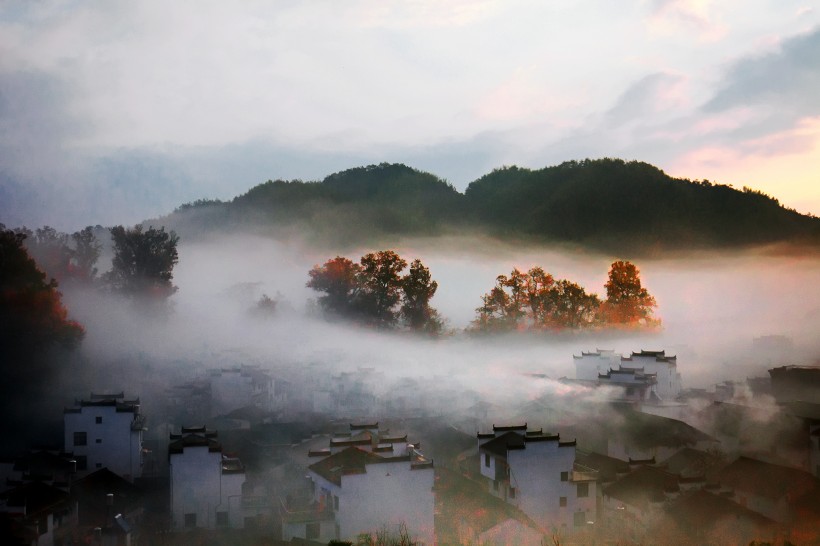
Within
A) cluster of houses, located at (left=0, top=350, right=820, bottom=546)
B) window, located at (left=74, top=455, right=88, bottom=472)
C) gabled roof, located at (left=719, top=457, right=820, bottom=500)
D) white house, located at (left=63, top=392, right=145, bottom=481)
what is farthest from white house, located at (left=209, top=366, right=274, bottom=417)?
gabled roof, located at (left=719, top=457, right=820, bottom=500)

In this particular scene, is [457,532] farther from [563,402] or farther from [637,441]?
[563,402]

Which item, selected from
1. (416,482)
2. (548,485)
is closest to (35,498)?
(416,482)

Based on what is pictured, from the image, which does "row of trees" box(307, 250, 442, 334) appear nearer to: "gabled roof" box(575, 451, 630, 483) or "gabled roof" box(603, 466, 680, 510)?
"gabled roof" box(575, 451, 630, 483)

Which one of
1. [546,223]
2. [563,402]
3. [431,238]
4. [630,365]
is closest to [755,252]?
[546,223]

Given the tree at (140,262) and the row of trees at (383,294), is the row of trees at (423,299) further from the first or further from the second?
the tree at (140,262)

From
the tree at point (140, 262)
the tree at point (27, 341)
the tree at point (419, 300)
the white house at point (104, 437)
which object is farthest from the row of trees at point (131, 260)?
the white house at point (104, 437)
